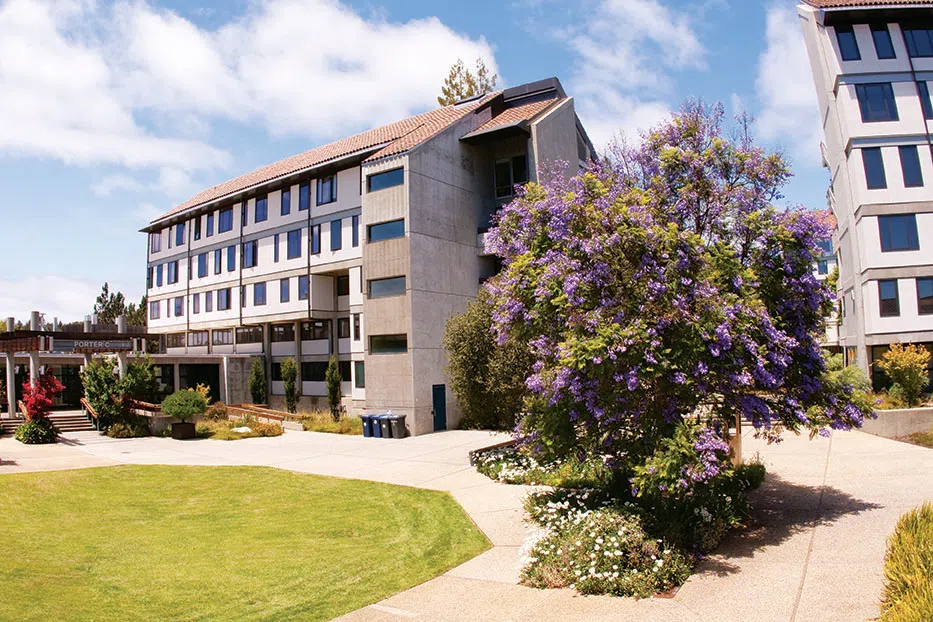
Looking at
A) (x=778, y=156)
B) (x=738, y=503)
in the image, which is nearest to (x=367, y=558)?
(x=738, y=503)

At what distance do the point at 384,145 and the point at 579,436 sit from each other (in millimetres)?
24252

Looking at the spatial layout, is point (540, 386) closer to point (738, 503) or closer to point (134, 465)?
point (738, 503)

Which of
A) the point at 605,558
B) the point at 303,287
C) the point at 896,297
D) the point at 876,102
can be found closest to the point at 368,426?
the point at 303,287

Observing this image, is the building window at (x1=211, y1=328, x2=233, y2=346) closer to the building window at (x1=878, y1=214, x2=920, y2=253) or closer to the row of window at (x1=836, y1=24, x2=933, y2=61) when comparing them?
the building window at (x1=878, y1=214, x2=920, y2=253)

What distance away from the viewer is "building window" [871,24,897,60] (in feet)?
96.3

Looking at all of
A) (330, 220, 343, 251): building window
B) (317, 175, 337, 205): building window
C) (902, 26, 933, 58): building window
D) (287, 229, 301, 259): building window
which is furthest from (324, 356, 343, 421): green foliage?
(902, 26, 933, 58): building window

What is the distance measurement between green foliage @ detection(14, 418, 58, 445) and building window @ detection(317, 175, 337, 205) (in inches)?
668

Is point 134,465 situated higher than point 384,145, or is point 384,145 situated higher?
point 384,145

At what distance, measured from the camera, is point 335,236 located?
33.7m

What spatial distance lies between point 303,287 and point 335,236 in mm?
3739

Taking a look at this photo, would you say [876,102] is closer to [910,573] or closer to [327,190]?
[327,190]

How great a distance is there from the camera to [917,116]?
93.4 feet

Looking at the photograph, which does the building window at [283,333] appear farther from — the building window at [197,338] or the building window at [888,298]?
the building window at [888,298]

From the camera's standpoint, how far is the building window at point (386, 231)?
2759 centimetres
